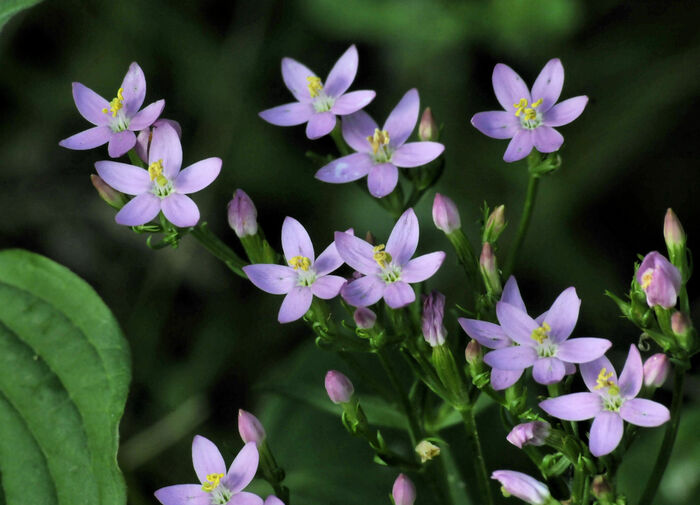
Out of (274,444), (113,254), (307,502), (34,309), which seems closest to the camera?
(34,309)

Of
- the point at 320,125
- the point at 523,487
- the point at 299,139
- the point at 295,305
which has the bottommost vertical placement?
the point at 299,139

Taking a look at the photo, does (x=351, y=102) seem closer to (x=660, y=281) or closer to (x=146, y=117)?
(x=146, y=117)

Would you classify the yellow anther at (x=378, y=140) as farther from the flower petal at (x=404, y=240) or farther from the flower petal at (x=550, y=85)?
the flower petal at (x=550, y=85)

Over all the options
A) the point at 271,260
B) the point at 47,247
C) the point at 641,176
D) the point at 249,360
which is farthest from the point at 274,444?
the point at 641,176

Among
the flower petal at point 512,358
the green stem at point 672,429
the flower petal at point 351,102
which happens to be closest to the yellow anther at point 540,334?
the flower petal at point 512,358

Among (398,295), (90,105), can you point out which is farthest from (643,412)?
(90,105)

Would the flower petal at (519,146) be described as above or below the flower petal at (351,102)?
above

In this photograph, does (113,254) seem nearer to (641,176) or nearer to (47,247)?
(47,247)
